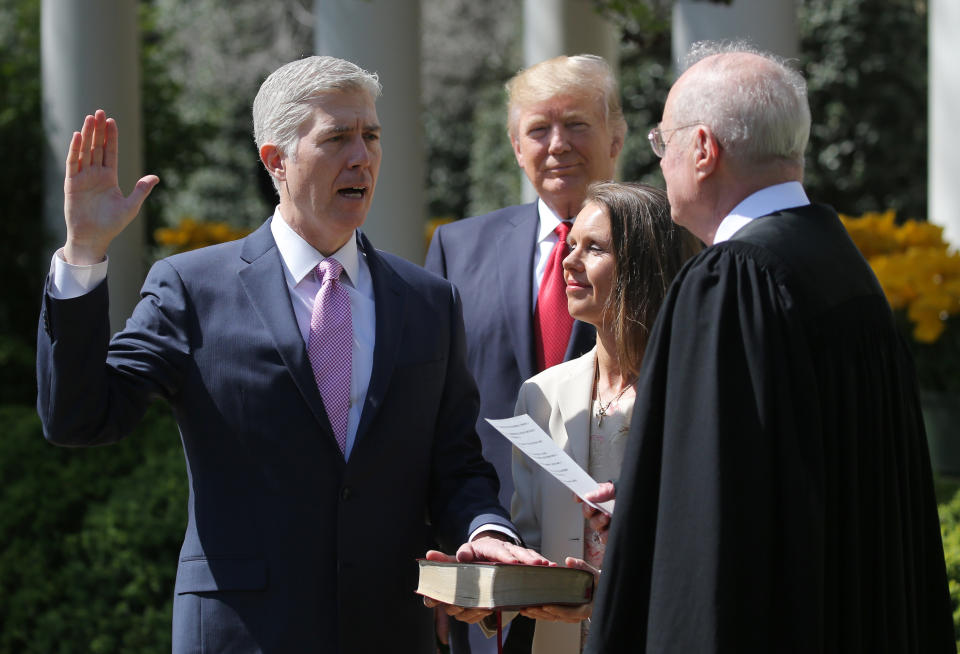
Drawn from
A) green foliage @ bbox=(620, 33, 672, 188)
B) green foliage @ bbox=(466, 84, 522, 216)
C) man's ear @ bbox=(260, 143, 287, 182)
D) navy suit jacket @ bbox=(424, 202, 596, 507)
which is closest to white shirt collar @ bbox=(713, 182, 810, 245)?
man's ear @ bbox=(260, 143, 287, 182)

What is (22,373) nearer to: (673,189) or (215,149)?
(673,189)

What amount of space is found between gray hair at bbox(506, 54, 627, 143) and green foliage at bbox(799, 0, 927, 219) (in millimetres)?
9841

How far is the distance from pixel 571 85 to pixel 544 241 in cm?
56

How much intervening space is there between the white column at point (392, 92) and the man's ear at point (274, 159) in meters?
4.59

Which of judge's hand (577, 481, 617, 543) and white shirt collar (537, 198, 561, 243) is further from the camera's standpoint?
white shirt collar (537, 198, 561, 243)

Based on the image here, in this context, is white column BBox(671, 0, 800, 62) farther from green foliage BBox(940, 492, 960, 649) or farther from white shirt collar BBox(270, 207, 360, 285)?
white shirt collar BBox(270, 207, 360, 285)

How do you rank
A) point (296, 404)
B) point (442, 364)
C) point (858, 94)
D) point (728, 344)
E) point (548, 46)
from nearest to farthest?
1. point (728, 344)
2. point (296, 404)
3. point (442, 364)
4. point (548, 46)
5. point (858, 94)

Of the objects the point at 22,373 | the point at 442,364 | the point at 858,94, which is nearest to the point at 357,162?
the point at 442,364

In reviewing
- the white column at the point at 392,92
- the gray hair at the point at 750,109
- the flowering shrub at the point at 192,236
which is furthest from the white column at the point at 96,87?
the gray hair at the point at 750,109

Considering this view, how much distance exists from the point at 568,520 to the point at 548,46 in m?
7.14

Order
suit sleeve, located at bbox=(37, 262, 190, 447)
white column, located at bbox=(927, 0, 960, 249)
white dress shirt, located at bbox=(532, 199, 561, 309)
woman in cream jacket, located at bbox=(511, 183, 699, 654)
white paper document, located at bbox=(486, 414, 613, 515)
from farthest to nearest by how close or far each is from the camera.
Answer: white column, located at bbox=(927, 0, 960, 249) → white dress shirt, located at bbox=(532, 199, 561, 309) → woman in cream jacket, located at bbox=(511, 183, 699, 654) → white paper document, located at bbox=(486, 414, 613, 515) → suit sleeve, located at bbox=(37, 262, 190, 447)

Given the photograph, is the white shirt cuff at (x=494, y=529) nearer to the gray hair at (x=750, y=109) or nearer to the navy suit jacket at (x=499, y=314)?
the navy suit jacket at (x=499, y=314)

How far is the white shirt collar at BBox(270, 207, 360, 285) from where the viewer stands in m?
3.11

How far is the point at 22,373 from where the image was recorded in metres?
8.23
